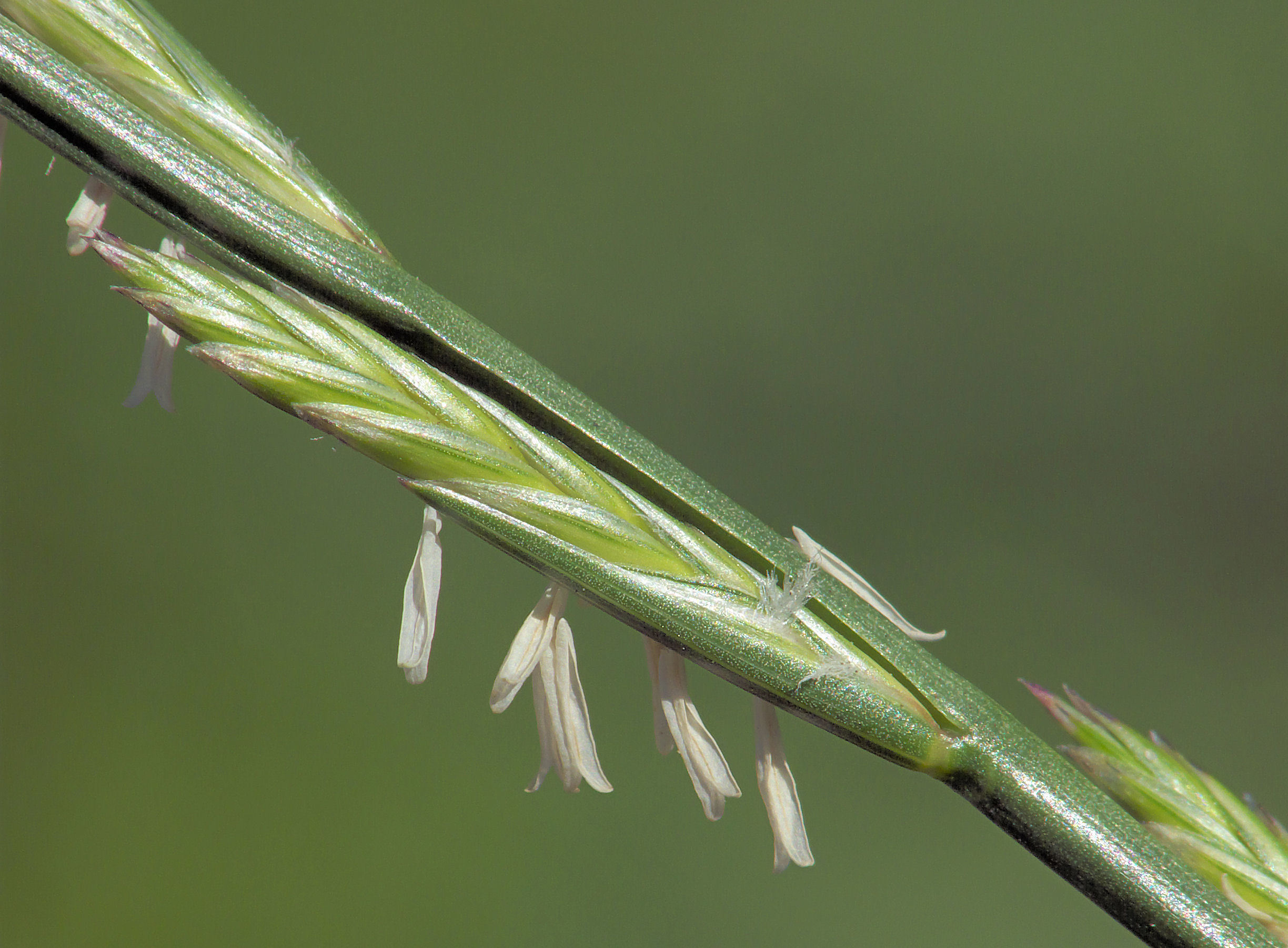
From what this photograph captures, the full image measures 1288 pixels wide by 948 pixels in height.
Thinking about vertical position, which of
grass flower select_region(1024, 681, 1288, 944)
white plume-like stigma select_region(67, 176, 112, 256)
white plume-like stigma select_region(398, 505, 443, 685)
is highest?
grass flower select_region(1024, 681, 1288, 944)

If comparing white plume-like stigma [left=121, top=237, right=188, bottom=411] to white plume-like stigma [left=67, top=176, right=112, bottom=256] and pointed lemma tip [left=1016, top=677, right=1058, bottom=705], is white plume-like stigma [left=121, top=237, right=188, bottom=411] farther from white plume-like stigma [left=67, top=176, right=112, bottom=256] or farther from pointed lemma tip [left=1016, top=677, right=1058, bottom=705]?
pointed lemma tip [left=1016, top=677, right=1058, bottom=705]

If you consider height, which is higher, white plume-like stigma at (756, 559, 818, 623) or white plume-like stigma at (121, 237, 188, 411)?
white plume-like stigma at (756, 559, 818, 623)

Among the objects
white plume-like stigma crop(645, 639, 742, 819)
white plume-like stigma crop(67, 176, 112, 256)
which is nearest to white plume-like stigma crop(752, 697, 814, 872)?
white plume-like stigma crop(645, 639, 742, 819)

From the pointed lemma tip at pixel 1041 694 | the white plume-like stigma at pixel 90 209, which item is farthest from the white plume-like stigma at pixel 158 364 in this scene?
the pointed lemma tip at pixel 1041 694

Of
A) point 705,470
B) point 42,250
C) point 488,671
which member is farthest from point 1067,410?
point 42,250

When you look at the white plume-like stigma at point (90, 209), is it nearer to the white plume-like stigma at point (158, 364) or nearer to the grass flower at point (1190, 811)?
the white plume-like stigma at point (158, 364)
